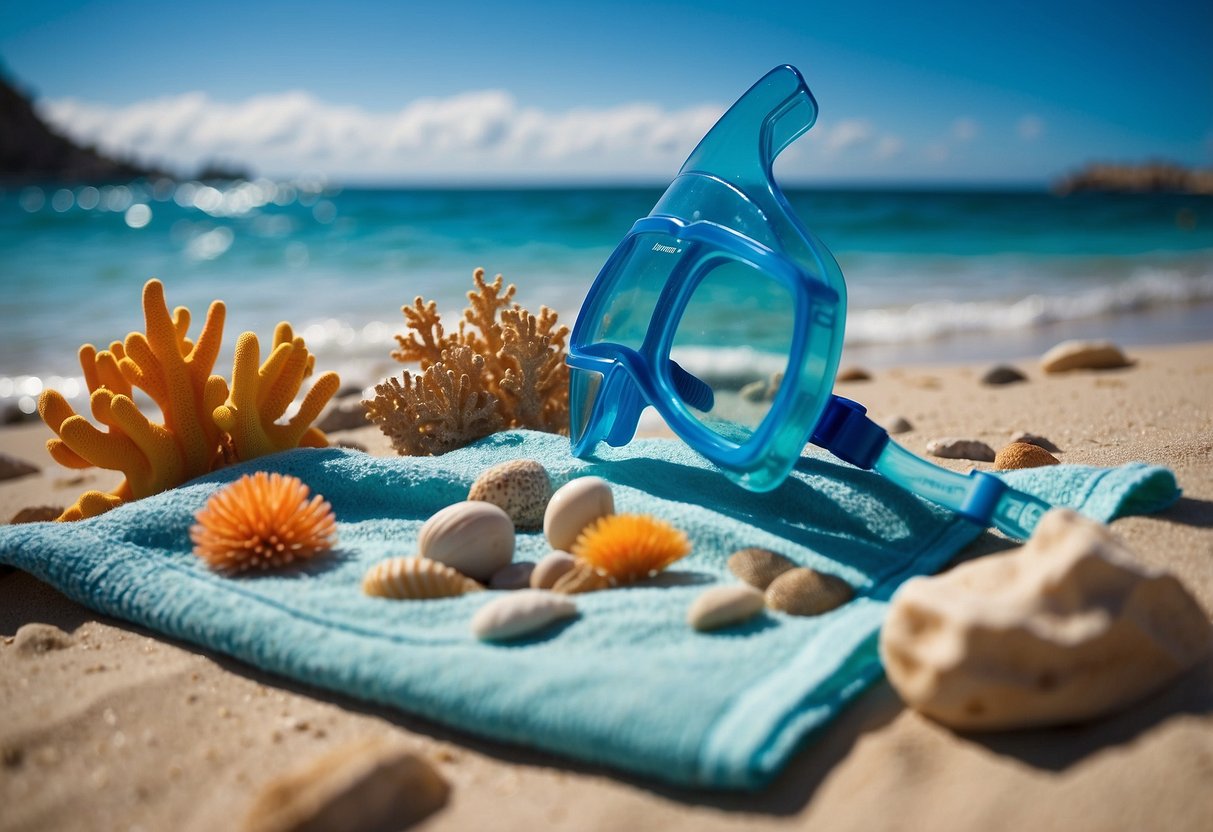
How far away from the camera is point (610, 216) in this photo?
82.2 feet

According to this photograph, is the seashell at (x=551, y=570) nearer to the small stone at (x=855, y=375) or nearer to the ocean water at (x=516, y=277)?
the ocean water at (x=516, y=277)

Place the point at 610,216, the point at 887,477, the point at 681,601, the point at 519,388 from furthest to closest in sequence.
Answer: the point at 610,216, the point at 519,388, the point at 887,477, the point at 681,601

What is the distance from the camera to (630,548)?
227 cm

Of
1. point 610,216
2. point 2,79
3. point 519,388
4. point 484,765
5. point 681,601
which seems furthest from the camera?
point 2,79

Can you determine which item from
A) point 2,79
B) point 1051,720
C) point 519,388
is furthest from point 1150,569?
point 2,79

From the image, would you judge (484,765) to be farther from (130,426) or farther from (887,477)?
(130,426)

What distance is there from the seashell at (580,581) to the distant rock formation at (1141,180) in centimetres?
6115

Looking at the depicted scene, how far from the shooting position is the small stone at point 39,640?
2312 mm

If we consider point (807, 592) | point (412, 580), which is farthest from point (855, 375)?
point (412, 580)

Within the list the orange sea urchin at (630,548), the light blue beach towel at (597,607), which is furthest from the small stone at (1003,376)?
the orange sea urchin at (630,548)

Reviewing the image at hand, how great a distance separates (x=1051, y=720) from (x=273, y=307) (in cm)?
1100

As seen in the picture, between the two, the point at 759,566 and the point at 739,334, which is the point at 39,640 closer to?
the point at 759,566

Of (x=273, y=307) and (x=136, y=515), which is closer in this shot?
(x=136, y=515)

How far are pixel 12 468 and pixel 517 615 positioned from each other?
3.90 meters
